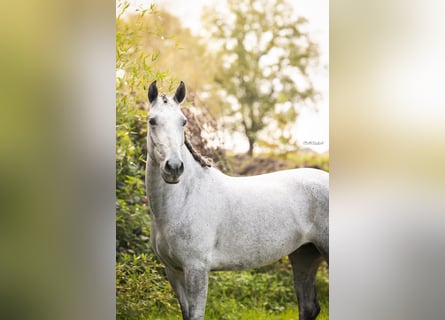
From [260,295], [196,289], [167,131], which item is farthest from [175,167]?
[260,295]

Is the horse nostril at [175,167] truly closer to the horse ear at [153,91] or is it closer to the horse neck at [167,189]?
the horse neck at [167,189]

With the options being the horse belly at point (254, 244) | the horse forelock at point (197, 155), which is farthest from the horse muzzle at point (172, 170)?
the horse belly at point (254, 244)

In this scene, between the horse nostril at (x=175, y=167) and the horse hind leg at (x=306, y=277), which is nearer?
the horse nostril at (x=175, y=167)

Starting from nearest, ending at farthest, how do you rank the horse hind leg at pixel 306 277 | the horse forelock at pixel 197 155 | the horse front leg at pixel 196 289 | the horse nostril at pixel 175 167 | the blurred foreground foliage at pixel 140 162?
1. the horse nostril at pixel 175 167
2. the horse front leg at pixel 196 289
3. the horse forelock at pixel 197 155
4. the blurred foreground foliage at pixel 140 162
5. the horse hind leg at pixel 306 277

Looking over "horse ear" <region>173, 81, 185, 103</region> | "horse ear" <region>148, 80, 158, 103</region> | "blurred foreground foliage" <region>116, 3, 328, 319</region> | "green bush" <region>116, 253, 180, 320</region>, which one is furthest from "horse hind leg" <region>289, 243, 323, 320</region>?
"horse ear" <region>148, 80, 158, 103</region>

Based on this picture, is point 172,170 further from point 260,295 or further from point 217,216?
point 260,295

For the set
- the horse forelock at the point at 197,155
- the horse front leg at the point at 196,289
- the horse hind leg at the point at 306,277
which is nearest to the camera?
the horse front leg at the point at 196,289

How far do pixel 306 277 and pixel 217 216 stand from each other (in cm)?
75

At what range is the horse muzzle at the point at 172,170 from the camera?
341 centimetres

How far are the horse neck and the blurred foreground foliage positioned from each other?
0.61ft

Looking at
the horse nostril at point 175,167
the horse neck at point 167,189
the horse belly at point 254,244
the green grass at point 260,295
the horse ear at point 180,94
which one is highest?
the horse ear at point 180,94
